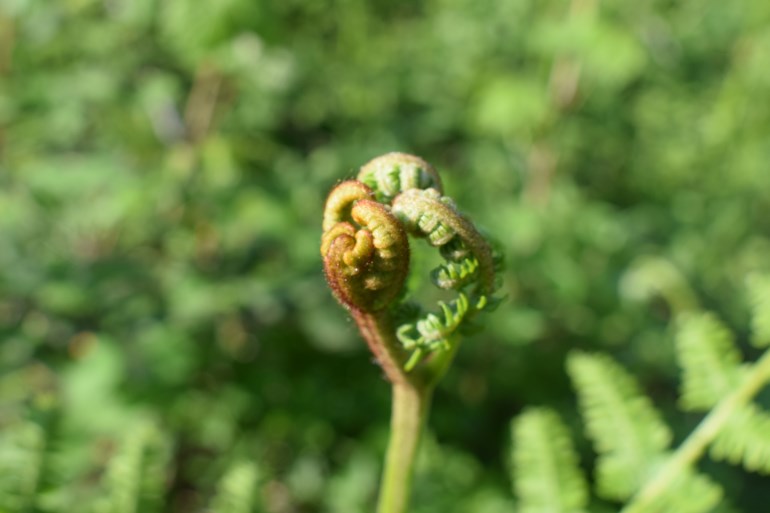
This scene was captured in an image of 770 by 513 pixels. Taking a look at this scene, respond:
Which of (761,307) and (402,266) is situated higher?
(761,307)

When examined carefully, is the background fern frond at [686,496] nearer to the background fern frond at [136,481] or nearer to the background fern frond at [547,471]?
the background fern frond at [547,471]

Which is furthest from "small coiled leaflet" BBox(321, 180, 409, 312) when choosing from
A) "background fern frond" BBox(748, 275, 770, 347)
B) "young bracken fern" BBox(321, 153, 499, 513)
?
"background fern frond" BBox(748, 275, 770, 347)

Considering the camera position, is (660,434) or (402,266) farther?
(660,434)

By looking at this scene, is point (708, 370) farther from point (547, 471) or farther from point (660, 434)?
point (547, 471)

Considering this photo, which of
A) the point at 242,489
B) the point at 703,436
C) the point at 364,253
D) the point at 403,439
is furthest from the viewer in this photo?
the point at 242,489

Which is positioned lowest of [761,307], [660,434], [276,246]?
[660,434]

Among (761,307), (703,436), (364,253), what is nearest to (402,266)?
(364,253)

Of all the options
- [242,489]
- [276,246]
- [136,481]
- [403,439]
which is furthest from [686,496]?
[276,246]

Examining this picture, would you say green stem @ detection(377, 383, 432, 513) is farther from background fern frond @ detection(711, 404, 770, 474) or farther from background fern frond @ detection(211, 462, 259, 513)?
background fern frond @ detection(711, 404, 770, 474)

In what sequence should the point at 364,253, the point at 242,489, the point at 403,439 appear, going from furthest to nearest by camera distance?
the point at 242,489 < the point at 403,439 < the point at 364,253

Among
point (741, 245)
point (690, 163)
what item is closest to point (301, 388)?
point (741, 245)
